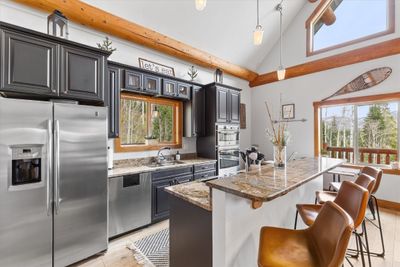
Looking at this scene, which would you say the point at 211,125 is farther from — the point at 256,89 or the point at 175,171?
the point at 256,89

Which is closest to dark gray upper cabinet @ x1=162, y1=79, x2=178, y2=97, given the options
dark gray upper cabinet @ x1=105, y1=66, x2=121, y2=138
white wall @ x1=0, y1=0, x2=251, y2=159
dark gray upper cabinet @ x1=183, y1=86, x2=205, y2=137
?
dark gray upper cabinet @ x1=183, y1=86, x2=205, y2=137

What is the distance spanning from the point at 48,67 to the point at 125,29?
62.5 inches

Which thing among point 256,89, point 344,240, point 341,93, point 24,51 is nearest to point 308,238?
point 344,240

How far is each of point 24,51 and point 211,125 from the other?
9.98 feet

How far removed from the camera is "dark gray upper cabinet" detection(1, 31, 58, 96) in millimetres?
1818

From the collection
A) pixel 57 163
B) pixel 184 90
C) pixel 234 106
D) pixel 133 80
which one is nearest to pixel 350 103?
pixel 234 106

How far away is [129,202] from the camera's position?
2.76m

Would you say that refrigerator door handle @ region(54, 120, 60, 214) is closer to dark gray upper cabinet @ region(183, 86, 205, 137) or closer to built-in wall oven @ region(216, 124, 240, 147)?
dark gray upper cabinet @ region(183, 86, 205, 137)

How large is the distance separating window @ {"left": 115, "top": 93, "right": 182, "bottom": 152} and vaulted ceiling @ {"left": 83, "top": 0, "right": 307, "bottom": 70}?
4.41 feet

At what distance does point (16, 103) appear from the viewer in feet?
5.82

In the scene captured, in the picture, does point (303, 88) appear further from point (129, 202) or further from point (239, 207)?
point (129, 202)

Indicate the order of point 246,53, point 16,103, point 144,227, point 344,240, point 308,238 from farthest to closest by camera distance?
point 246,53 → point 144,227 → point 16,103 → point 308,238 → point 344,240

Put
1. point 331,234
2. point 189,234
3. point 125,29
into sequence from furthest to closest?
point 125,29 → point 189,234 → point 331,234

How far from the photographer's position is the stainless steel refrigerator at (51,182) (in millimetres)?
1755
